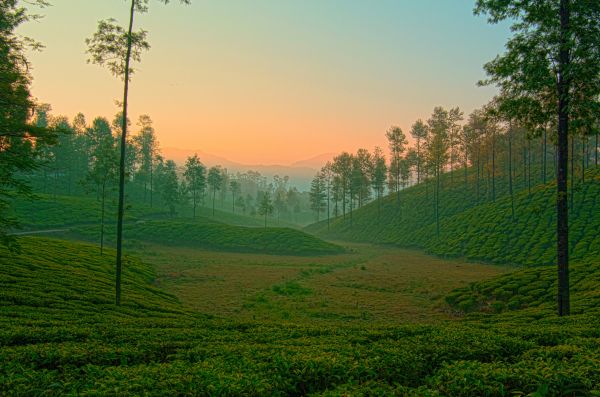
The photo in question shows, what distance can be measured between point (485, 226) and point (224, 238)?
51.5 m

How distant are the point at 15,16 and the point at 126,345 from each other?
1914 cm

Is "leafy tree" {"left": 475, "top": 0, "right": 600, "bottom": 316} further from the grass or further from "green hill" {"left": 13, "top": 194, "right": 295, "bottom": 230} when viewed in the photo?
"green hill" {"left": 13, "top": 194, "right": 295, "bottom": 230}

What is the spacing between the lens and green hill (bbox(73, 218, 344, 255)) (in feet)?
224

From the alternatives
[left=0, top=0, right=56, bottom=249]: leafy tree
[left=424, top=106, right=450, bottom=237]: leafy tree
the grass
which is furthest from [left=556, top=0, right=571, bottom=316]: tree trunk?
[left=424, top=106, right=450, bottom=237]: leafy tree

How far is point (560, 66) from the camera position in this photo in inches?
594

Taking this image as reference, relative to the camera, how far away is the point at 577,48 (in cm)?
1473

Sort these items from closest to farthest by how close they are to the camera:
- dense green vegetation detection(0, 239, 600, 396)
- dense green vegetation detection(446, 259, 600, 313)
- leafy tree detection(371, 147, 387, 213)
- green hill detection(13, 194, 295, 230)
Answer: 1. dense green vegetation detection(0, 239, 600, 396)
2. dense green vegetation detection(446, 259, 600, 313)
3. green hill detection(13, 194, 295, 230)
4. leafy tree detection(371, 147, 387, 213)

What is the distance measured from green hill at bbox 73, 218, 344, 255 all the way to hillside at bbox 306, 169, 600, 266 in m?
20.1

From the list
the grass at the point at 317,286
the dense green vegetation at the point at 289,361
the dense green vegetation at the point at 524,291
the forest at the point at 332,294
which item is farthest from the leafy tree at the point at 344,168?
the dense green vegetation at the point at 289,361

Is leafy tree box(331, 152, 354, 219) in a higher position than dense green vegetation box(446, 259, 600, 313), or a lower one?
higher

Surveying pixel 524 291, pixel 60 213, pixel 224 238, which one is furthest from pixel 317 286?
pixel 60 213

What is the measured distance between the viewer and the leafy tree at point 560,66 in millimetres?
14734

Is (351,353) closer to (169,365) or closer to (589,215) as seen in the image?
(169,365)

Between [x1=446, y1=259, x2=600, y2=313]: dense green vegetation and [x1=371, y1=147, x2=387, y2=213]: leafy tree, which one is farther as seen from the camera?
[x1=371, y1=147, x2=387, y2=213]: leafy tree
